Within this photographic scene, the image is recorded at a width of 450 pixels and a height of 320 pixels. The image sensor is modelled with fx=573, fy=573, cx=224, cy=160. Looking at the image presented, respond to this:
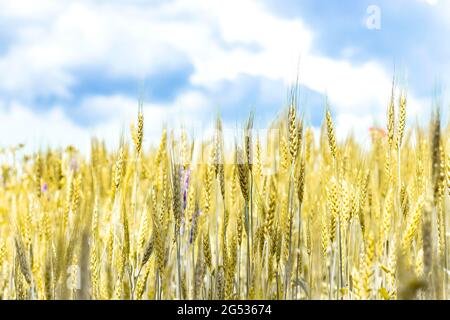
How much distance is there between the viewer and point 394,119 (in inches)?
43.6

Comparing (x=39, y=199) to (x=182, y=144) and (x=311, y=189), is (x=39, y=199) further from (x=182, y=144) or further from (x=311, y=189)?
(x=311, y=189)

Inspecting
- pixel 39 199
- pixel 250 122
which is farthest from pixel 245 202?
pixel 39 199

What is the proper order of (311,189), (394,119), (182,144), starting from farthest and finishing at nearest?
(311,189) < (182,144) < (394,119)

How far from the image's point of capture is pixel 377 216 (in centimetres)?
125
